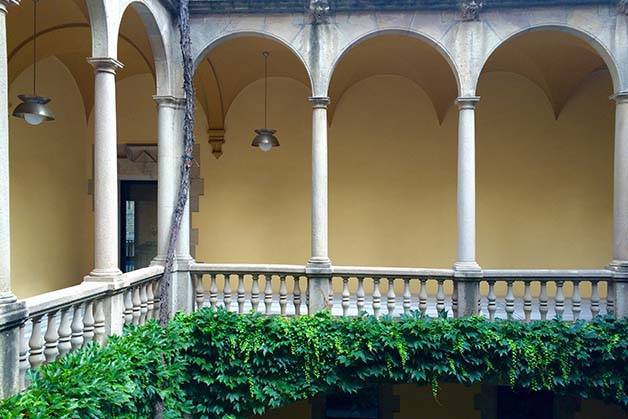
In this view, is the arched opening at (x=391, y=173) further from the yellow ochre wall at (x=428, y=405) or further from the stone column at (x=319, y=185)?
the stone column at (x=319, y=185)

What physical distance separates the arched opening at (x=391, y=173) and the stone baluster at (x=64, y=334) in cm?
548

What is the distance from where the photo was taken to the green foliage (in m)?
5.64

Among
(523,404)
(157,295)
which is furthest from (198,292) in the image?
(523,404)

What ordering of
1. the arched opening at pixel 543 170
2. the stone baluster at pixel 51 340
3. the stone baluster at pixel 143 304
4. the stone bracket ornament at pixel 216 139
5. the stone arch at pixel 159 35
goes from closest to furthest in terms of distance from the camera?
the stone baluster at pixel 51 340
the stone baluster at pixel 143 304
the stone arch at pixel 159 35
the arched opening at pixel 543 170
the stone bracket ornament at pixel 216 139

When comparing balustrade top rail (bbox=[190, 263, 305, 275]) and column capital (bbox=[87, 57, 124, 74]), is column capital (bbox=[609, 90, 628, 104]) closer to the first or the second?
balustrade top rail (bbox=[190, 263, 305, 275])

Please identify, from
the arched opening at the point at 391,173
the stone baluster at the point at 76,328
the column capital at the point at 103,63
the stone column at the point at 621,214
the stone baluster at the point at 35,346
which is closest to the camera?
the stone baluster at the point at 35,346

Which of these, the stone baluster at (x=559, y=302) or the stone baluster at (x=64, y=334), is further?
the stone baluster at (x=559, y=302)

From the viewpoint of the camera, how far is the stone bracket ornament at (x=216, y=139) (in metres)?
9.16

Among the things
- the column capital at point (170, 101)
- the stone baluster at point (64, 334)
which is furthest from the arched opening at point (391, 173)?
the stone baluster at point (64, 334)

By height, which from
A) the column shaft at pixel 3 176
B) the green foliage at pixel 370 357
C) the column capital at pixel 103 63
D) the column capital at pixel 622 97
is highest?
the column capital at pixel 103 63

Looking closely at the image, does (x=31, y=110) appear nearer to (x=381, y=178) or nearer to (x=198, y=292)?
(x=198, y=292)

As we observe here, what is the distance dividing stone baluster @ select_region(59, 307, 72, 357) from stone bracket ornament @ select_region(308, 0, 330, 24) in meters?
4.66

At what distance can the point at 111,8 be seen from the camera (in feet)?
16.5

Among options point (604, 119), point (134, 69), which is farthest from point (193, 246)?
point (604, 119)
